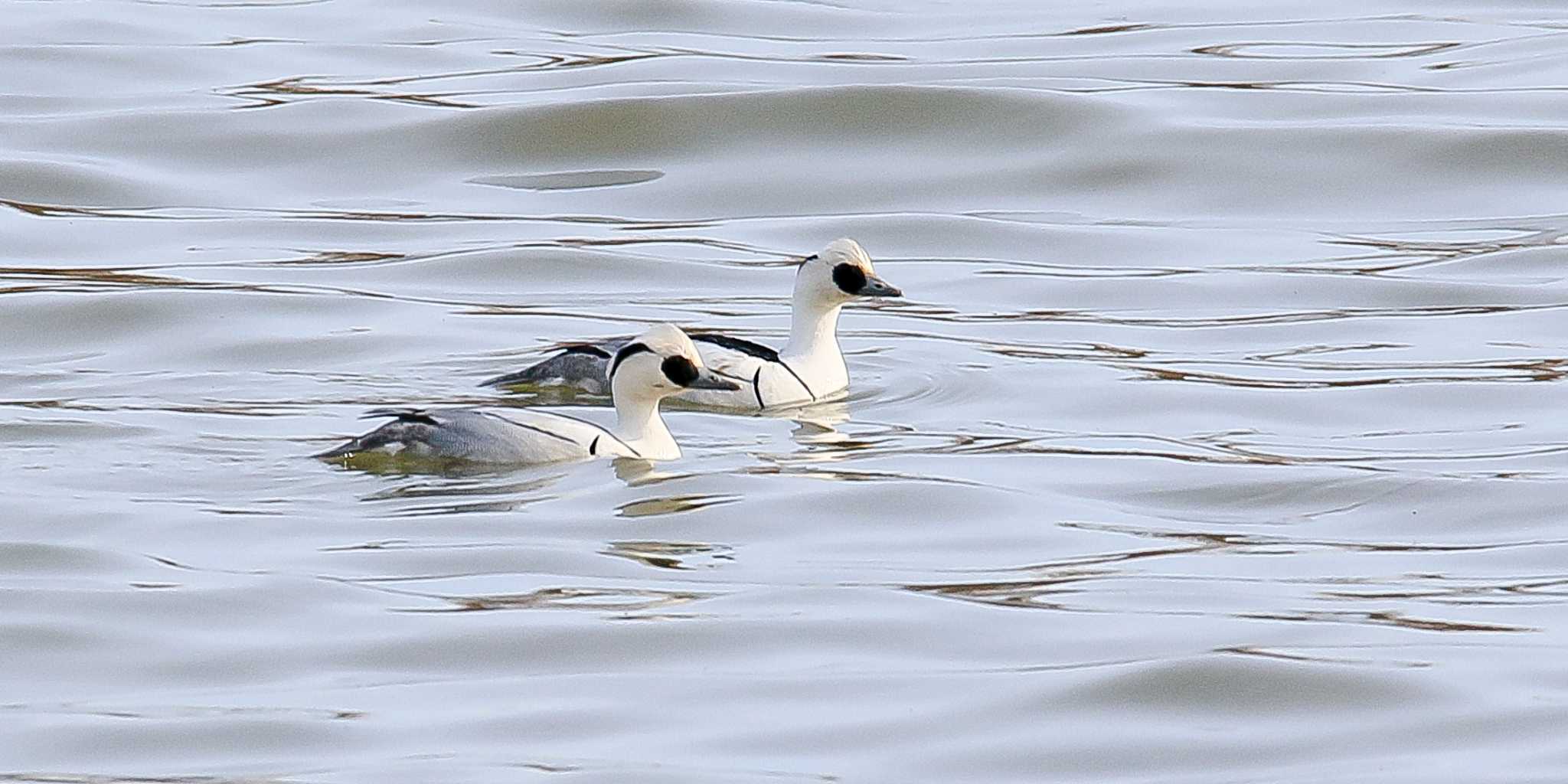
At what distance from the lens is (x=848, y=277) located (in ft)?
42.2

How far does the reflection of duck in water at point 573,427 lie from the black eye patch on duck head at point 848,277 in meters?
1.54

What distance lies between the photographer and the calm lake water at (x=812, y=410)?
293 inches

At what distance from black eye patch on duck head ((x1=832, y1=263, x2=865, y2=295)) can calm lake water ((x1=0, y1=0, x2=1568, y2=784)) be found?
46cm

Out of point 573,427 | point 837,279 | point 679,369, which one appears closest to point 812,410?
point 837,279

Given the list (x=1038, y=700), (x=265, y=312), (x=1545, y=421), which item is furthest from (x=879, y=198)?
(x=1038, y=700)

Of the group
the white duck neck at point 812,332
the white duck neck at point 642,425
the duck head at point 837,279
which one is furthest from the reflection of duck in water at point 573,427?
the duck head at point 837,279

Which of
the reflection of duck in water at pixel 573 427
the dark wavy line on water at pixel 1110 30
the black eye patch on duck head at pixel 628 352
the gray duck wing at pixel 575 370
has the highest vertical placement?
the black eye patch on duck head at pixel 628 352

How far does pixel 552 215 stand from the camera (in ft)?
56.7

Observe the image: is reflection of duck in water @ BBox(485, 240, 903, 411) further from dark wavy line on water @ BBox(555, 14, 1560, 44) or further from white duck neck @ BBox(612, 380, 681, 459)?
dark wavy line on water @ BBox(555, 14, 1560, 44)

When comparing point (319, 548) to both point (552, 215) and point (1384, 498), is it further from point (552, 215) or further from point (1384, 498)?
point (552, 215)

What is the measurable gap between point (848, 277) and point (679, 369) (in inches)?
79.1

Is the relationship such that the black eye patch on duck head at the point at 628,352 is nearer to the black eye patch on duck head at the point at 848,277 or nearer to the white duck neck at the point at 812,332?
the white duck neck at the point at 812,332

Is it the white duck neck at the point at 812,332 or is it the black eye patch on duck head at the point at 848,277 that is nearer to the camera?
the white duck neck at the point at 812,332

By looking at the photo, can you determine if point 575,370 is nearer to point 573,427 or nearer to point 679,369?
point 679,369
